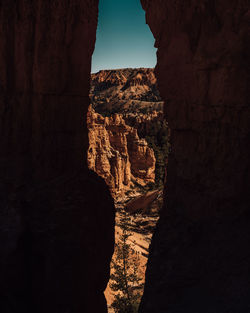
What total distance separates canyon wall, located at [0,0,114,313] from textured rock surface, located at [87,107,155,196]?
41.6 ft

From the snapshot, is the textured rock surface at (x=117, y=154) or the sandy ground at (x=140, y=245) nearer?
the sandy ground at (x=140, y=245)

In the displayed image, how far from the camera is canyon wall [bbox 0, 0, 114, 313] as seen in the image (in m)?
6.85

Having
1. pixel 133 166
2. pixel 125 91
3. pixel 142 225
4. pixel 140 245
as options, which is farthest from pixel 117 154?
pixel 125 91

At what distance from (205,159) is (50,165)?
14.4 ft

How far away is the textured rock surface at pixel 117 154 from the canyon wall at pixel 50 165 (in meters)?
12.7

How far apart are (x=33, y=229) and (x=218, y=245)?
429cm

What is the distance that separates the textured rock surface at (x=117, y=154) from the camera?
23.2 m

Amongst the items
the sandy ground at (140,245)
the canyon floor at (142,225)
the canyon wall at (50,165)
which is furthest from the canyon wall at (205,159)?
the canyon floor at (142,225)

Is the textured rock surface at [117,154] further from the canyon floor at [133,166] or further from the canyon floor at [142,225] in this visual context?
the canyon floor at [142,225]

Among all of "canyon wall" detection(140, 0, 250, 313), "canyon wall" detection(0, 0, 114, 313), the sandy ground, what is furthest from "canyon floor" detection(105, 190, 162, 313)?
"canyon wall" detection(140, 0, 250, 313)

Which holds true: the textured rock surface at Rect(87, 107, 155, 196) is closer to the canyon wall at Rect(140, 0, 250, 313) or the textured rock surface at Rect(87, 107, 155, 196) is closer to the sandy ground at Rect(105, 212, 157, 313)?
the sandy ground at Rect(105, 212, 157, 313)

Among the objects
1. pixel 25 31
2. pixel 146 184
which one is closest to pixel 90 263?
pixel 25 31

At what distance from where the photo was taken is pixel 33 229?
23.4 ft

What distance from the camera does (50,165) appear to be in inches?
323
